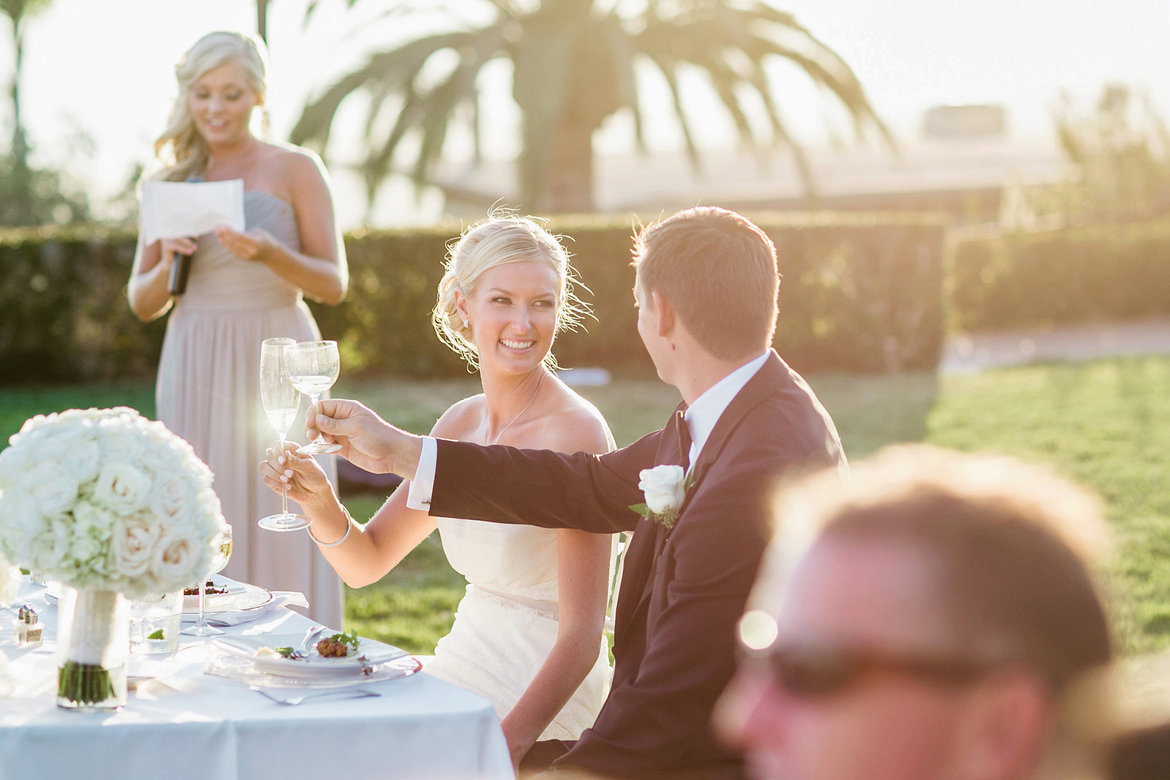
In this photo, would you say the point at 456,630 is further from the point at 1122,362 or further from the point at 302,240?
the point at 1122,362

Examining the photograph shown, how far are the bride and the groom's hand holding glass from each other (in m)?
0.11

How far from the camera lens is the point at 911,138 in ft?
132

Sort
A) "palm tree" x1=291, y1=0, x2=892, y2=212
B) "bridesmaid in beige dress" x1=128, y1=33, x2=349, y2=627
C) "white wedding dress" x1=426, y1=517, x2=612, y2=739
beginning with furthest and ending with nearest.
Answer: "palm tree" x1=291, y1=0, x2=892, y2=212 → "bridesmaid in beige dress" x1=128, y1=33, x2=349, y2=627 → "white wedding dress" x1=426, y1=517, x2=612, y2=739

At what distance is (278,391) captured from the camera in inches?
131

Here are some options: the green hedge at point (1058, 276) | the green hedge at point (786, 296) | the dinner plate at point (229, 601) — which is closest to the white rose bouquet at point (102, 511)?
the dinner plate at point (229, 601)

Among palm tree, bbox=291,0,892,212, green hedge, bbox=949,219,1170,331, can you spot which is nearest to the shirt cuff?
palm tree, bbox=291,0,892,212

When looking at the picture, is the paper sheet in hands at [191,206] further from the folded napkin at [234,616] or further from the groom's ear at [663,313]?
the groom's ear at [663,313]

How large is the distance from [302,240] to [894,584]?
467 cm

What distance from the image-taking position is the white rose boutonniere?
2949 mm

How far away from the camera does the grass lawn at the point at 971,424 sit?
24.5 ft

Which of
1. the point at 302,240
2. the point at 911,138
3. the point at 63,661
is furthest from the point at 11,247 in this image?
the point at 911,138

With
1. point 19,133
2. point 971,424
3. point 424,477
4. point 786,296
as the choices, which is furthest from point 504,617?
point 19,133

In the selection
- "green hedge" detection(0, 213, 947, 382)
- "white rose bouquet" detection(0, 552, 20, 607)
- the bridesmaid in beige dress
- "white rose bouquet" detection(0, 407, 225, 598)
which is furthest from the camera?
→ "green hedge" detection(0, 213, 947, 382)

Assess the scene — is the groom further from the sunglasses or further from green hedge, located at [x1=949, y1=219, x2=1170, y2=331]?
green hedge, located at [x1=949, y1=219, x2=1170, y2=331]
